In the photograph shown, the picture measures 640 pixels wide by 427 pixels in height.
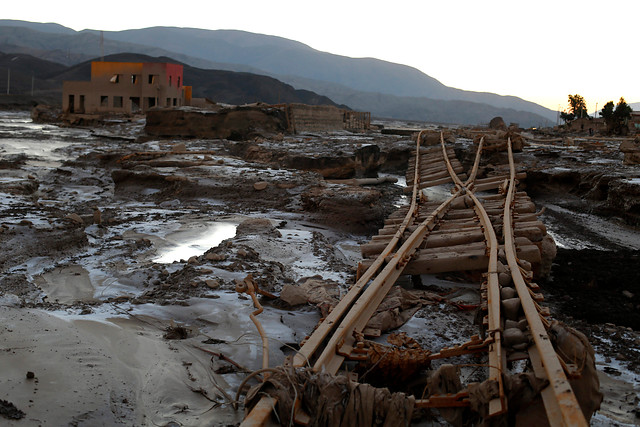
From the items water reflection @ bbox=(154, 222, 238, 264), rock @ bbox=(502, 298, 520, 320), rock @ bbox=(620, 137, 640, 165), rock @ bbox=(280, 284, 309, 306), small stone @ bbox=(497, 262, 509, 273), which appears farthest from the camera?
rock @ bbox=(620, 137, 640, 165)

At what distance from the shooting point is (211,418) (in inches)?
144

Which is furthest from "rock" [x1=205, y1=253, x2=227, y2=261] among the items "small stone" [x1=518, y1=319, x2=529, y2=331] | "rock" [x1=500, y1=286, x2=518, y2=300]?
"small stone" [x1=518, y1=319, x2=529, y2=331]

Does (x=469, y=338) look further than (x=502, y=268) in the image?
No

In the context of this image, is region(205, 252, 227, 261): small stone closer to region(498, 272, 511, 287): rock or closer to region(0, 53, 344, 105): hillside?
region(498, 272, 511, 287): rock

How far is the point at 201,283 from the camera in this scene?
6.14 metres

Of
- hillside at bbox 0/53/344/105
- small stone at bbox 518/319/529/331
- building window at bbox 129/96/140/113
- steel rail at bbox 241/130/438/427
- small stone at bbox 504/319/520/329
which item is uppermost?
hillside at bbox 0/53/344/105

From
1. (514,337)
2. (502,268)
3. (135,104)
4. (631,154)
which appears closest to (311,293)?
(502,268)

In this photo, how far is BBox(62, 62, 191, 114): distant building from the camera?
3922 cm

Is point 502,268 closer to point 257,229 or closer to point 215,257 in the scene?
point 215,257

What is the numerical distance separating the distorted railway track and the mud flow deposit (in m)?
0.31

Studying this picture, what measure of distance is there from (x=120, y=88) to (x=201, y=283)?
3662cm

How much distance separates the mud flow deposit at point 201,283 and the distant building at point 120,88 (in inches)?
947

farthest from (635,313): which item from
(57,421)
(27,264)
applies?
(27,264)

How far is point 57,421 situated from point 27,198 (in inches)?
346
